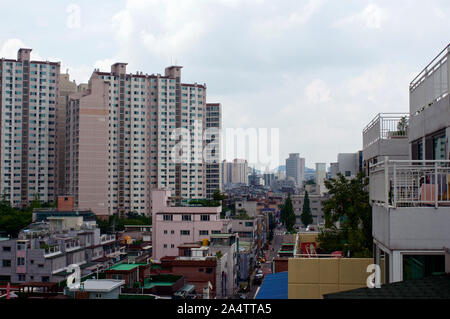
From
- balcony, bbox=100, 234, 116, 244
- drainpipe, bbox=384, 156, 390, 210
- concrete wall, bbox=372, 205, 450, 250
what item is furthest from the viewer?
balcony, bbox=100, 234, 116, 244

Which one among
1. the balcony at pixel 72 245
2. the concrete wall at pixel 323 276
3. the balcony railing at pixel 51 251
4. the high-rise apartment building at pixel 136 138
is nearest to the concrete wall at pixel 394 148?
the concrete wall at pixel 323 276

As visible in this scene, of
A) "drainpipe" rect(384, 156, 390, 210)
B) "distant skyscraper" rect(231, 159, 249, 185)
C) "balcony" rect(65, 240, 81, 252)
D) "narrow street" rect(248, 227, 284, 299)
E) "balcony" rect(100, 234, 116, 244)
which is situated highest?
"distant skyscraper" rect(231, 159, 249, 185)

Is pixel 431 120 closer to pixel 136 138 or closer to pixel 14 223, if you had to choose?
pixel 14 223

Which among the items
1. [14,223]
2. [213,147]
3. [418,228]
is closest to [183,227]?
[14,223]

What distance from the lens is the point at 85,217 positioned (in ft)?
140

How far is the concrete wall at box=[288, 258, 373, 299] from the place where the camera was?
5520mm

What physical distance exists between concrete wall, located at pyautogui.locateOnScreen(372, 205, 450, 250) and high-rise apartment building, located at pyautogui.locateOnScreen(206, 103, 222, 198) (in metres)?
70.4

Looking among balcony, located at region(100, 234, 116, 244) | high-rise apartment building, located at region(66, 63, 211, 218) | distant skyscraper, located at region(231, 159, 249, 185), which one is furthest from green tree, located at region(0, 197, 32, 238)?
distant skyscraper, located at region(231, 159, 249, 185)

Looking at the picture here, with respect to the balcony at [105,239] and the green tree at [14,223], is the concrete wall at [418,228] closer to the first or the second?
the balcony at [105,239]

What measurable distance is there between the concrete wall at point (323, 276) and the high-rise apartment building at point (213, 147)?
2693 inches

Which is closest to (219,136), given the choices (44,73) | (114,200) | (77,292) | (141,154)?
(141,154)

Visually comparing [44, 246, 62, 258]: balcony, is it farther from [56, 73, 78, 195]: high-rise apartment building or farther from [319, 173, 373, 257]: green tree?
[56, 73, 78, 195]: high-rise apartment building
